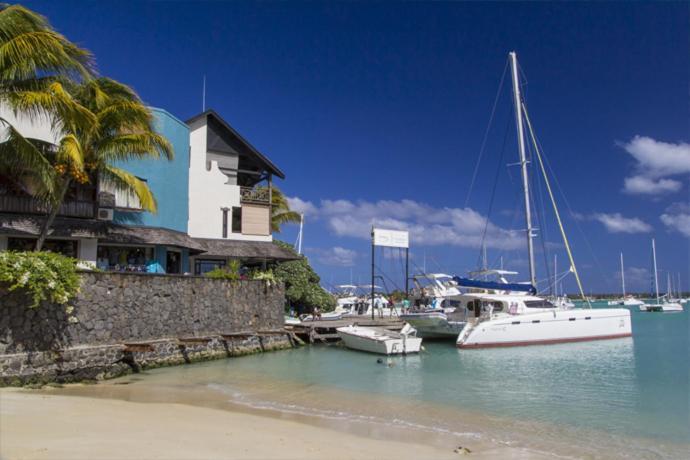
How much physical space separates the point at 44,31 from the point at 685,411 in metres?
21.3

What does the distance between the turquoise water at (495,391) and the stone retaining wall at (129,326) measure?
1033 millimetres

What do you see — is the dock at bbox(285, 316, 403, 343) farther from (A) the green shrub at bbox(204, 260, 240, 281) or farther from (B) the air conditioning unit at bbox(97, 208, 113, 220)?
(B) the air conditioning unit at bbox(97, 208, 113, 220)

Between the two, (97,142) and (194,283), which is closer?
(97,142)

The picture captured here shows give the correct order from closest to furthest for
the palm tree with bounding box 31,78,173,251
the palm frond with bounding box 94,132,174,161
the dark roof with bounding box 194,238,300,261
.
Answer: the palm tree with bounding box 31,78,173,251, the palm frond with bounding box 94,132,174,161, the dark roof with bounding box 194,238,300,261

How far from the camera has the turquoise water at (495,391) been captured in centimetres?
1212

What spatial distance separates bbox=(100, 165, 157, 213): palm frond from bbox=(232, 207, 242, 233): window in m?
9.25

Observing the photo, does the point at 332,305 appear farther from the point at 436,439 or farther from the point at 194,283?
the point at 436,439

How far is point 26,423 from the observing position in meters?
9.53

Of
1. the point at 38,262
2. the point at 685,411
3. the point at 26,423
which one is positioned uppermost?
the point at 38,262

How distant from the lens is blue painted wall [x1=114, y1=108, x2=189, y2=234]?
2356 centimetres

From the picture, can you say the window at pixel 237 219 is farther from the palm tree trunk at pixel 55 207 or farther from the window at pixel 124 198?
the palm tree trunk at pixel 55 207

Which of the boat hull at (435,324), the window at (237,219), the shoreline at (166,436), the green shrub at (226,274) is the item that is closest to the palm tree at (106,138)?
the green shrub at (226,274)

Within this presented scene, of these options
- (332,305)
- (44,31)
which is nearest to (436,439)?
(44,31)

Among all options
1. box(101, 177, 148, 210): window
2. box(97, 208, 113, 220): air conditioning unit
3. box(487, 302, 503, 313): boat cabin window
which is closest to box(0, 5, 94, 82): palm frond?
box(101, 177, 148, 210): window
